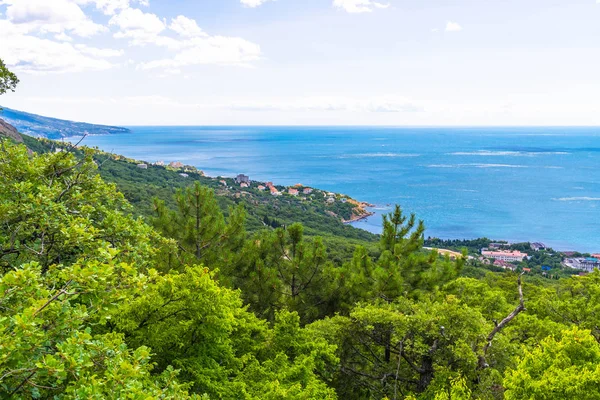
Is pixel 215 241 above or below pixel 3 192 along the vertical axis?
below

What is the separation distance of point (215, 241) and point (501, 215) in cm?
7512

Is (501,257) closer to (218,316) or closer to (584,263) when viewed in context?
(584,263)

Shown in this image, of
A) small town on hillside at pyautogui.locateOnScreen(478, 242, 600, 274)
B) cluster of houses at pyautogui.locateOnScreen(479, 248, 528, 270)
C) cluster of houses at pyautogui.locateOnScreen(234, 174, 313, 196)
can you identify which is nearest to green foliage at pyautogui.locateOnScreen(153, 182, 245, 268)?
small town on hillside at pyautogui.locateOnScreen(478, 242, 600, 274)

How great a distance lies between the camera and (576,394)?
5.65 m

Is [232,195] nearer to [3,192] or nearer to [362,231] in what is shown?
[362,231]

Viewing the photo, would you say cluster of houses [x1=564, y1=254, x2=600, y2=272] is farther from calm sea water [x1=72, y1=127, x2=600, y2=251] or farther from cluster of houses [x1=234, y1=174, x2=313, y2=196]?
cluster of houses [x1=234, y1=174, x2=313, y2=196]

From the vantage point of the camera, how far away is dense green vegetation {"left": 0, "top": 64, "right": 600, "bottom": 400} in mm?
3850

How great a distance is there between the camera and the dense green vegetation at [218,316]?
3850mm

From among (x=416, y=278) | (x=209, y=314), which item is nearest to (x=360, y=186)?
(x=416, y=278)

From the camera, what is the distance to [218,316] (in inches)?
264

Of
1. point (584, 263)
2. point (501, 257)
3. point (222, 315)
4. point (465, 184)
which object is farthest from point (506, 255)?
point (222, 315)

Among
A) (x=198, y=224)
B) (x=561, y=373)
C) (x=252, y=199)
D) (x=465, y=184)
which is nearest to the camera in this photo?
(x=561, y=373)

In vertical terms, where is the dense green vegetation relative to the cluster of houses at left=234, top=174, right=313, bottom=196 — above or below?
above

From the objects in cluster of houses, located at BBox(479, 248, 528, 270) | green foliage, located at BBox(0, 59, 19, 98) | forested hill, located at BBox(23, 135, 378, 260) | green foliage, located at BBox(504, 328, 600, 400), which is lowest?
cluster of houses, located at BBox(479, 248, 528, 270)
